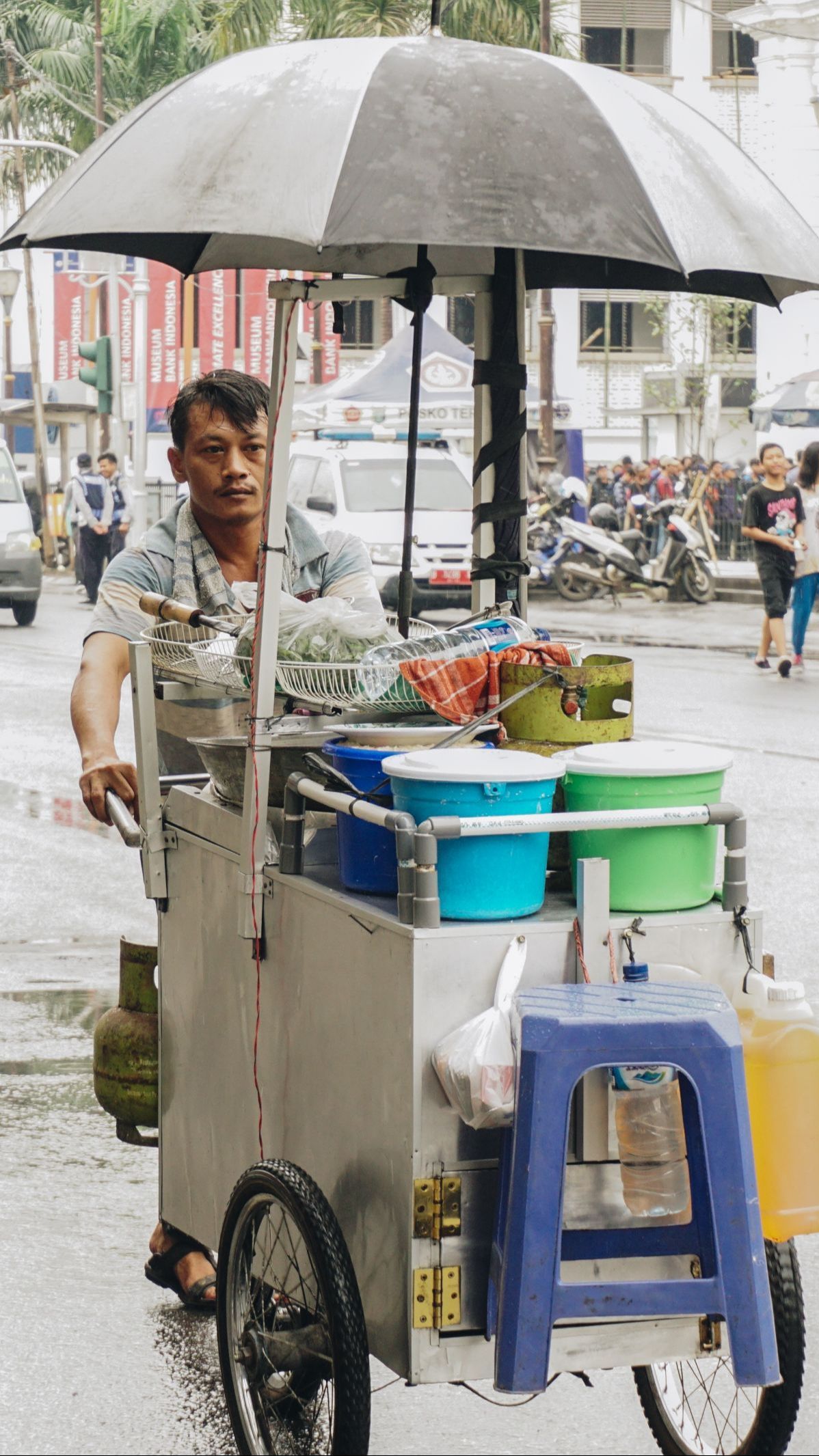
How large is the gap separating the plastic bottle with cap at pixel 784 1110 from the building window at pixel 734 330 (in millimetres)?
31789

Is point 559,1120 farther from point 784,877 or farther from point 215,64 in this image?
point 784,877

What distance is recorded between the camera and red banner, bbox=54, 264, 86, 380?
150ft

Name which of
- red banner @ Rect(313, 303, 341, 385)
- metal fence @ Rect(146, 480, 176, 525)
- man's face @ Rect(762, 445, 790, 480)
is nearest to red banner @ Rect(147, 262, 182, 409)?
metal fence @ Rect(146, 480, 176, 525)

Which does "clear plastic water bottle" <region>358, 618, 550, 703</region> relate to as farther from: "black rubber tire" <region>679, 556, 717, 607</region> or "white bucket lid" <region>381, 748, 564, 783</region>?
"black rubber tire" <region>679, 556, 717, 607</region>

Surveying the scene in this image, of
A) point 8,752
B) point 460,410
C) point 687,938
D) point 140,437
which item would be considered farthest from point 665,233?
point 140,437

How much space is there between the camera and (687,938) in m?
2.93

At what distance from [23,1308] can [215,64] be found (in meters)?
2.49

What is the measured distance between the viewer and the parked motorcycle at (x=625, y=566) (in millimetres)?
24656

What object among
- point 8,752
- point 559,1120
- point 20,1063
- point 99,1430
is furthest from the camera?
point 8,752

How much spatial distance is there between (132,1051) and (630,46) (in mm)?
48733

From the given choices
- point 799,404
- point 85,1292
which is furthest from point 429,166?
point 799,404

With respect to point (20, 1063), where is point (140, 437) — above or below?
above

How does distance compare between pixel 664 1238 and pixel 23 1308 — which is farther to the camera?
pixel 23 1308

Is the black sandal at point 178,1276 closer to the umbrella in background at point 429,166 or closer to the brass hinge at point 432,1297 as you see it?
the brass hinge at point 432,1297
